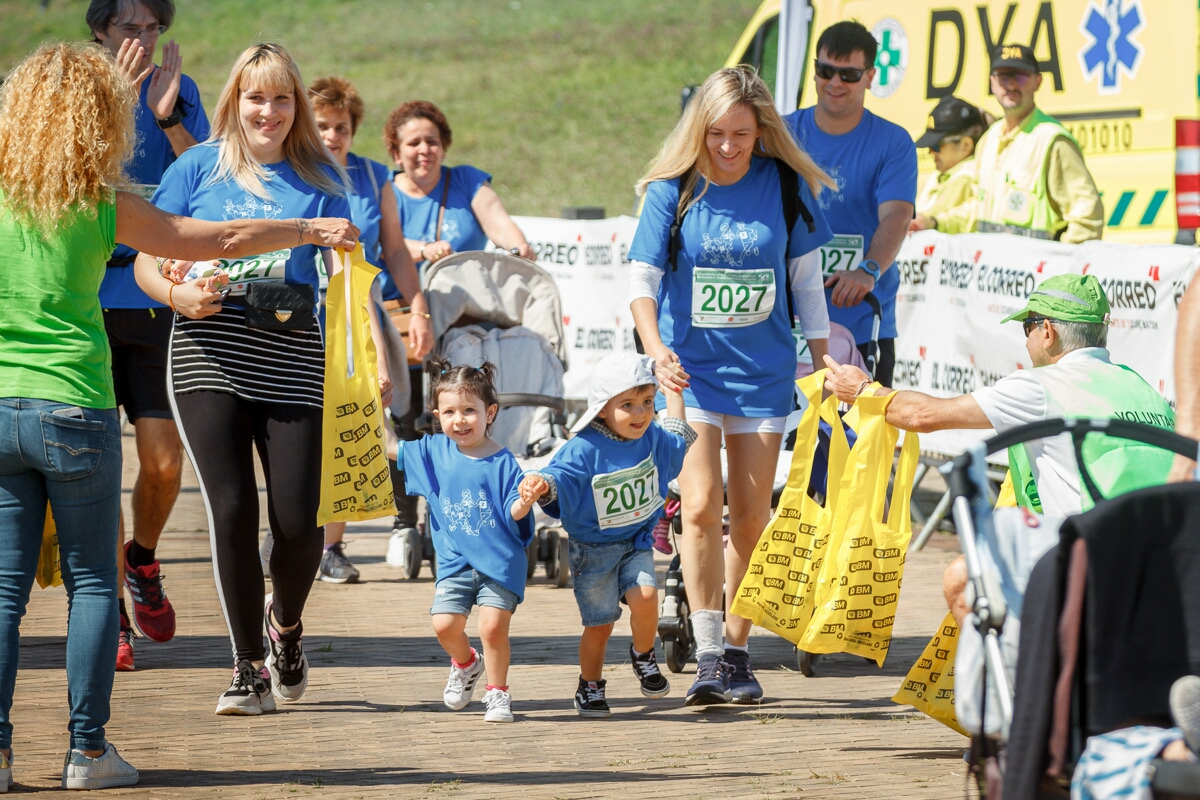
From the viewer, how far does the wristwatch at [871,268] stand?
6.73 metres

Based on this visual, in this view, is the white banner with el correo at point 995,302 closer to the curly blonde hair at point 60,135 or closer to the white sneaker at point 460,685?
the white sneaker at point 460,685

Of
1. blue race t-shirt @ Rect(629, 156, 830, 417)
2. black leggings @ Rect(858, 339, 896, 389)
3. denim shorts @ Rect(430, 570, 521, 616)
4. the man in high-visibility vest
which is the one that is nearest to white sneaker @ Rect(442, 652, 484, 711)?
denim shorts @ Rect(430, 570, 521, 616)

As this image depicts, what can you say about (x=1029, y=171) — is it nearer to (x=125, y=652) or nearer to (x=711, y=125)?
(x=711, y=125)

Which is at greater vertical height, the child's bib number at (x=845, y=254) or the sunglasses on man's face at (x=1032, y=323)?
the child's bib number at (x=845, y=254)

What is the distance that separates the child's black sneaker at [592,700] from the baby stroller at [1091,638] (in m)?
2.53

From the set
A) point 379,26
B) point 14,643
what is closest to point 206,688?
point 14,643

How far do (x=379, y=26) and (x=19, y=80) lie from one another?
43.2 m

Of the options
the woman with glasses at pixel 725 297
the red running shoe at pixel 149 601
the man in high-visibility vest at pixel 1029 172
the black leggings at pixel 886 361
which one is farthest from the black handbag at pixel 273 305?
the man in high-visibility vest at pixel 1029 172

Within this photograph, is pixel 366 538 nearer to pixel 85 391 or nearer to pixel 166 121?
pixel 166 121

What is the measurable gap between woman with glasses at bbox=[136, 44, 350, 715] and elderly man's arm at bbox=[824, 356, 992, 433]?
178 cm

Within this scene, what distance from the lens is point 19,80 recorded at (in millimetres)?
4508

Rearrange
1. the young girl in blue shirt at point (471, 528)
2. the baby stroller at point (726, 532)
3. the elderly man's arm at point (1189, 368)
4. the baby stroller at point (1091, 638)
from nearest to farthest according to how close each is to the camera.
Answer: the baby stroller at point (1091, 638) < the elderly man's arm at point (1189, 368) < the young girl in blue shirt at point (471, 528) < the baby stroller at point (726, 532)

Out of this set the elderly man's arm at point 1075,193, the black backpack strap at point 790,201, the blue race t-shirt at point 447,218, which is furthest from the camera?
the elderly man's arm at point 1075,193

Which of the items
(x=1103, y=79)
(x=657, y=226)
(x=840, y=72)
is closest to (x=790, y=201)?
(x=657, y=226)
